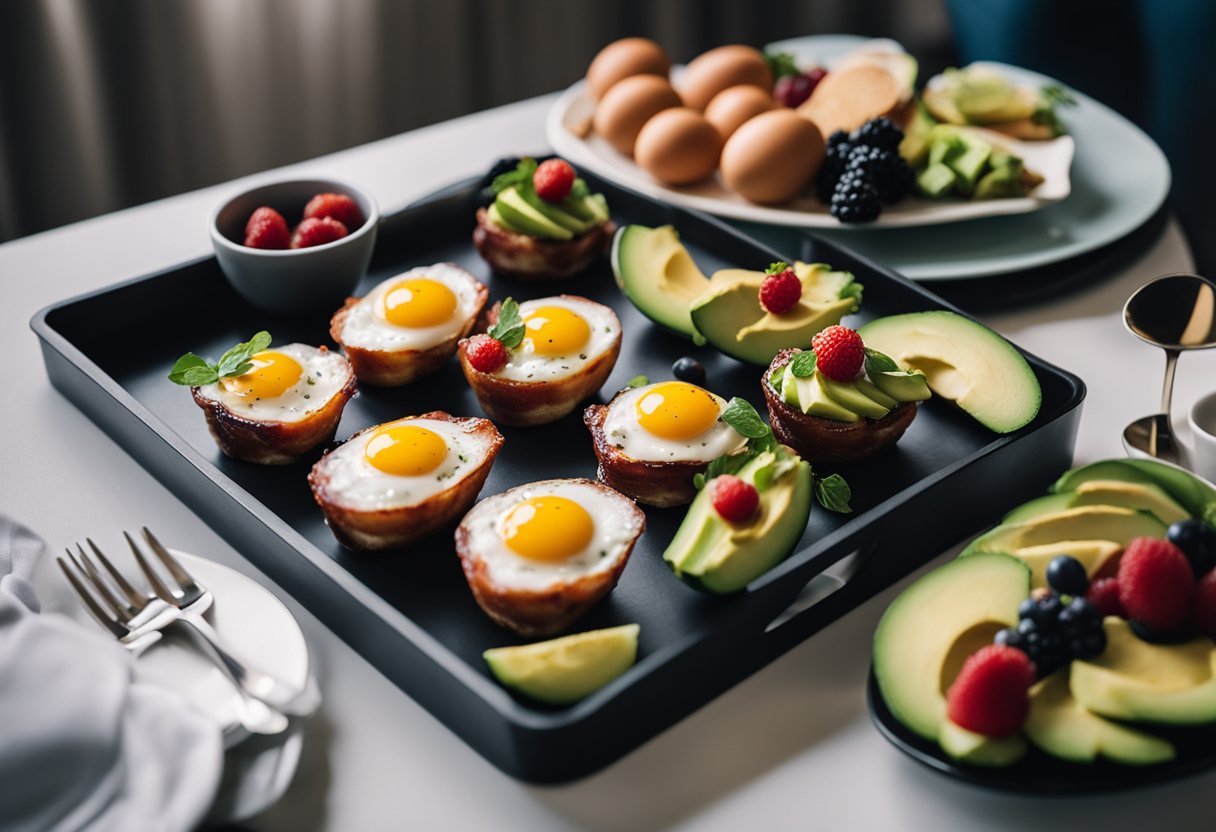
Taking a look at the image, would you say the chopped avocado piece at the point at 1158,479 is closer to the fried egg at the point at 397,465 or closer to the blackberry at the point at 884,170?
the fried egg at the point at 397,465

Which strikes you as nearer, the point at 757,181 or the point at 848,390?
the point at 848,390

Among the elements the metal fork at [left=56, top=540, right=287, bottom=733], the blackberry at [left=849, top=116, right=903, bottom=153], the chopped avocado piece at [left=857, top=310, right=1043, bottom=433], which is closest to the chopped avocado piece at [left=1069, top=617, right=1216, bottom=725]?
the chopped avocado piece at [left=857, top=310, right=1043, bottom=433]

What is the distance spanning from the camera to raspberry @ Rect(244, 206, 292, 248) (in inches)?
85.8

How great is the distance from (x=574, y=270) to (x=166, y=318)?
768 millimetres

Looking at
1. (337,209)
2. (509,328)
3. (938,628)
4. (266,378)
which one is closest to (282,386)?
(266,378)

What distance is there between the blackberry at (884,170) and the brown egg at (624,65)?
0.64m

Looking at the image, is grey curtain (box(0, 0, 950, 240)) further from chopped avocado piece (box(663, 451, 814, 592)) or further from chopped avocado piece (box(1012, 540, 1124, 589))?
chopped avocado piece (box(1012, 540, 1124, 589))

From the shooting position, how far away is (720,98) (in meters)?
2.77

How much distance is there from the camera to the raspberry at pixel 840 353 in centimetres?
178

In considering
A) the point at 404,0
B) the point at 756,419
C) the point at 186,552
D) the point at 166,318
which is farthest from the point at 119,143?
the point at 756,419

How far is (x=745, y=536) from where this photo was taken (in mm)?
1504

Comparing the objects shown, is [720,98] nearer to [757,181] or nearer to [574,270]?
[757,181]

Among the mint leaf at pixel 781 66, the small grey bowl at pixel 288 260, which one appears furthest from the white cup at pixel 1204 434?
the mint leaf at pixel 781 66

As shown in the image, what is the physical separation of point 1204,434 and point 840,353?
534 millimetres
